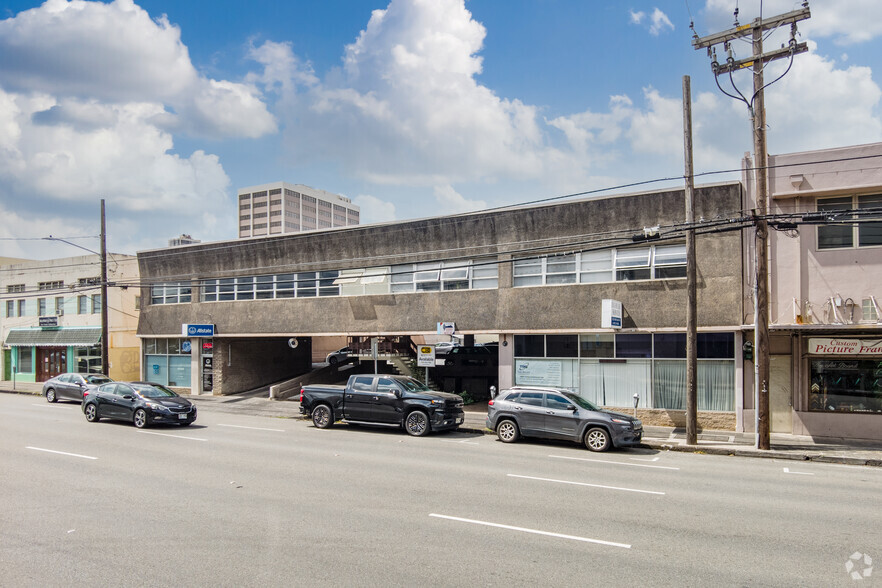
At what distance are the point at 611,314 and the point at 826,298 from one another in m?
→ 5.93

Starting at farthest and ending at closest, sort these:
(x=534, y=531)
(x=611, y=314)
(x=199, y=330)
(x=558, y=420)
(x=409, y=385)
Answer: (x=199, y=330) < (x=611, y=314) < (x=409, y=385) < (x=558, y=420) < (x=534, y=531)

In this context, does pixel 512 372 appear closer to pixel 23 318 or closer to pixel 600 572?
pixel 600 572

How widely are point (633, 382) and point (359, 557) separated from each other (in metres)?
15.0

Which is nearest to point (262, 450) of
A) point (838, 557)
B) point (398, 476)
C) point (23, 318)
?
point (398, 476)

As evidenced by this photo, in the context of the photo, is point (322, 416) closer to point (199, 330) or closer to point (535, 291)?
point (535, 291)

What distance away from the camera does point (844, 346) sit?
697 inches

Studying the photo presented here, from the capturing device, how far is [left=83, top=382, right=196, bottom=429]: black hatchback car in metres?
18.6

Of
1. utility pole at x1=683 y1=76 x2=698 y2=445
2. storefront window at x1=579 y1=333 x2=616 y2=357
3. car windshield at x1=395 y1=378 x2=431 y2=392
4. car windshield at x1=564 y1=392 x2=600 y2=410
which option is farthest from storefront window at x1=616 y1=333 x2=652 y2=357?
car windshield at x1=395 y1=378 x2=431 y2=392

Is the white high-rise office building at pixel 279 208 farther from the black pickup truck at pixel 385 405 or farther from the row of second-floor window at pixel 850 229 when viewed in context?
the row of second-floor window at pixel 850 229

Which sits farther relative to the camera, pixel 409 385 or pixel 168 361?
pixel 168 361

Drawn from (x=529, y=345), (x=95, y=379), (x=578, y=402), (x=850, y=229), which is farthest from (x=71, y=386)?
(x=850, y=229)

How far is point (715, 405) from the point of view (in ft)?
62.5

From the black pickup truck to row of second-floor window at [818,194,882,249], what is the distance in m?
11.7

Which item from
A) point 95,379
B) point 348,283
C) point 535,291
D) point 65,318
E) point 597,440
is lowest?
point 597,440
